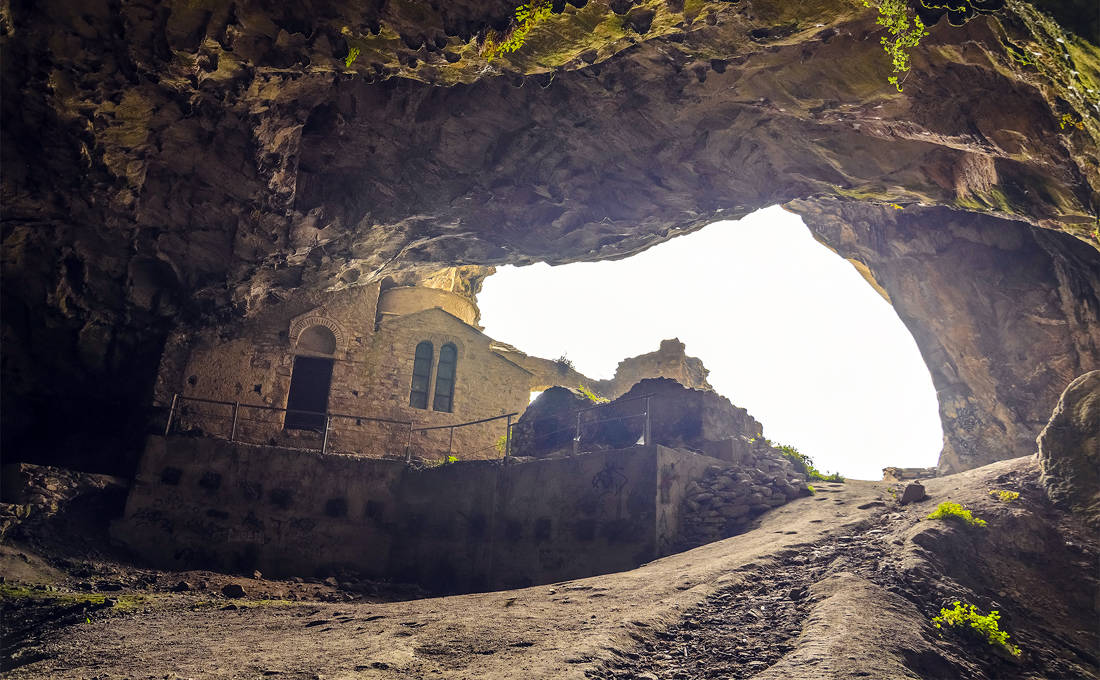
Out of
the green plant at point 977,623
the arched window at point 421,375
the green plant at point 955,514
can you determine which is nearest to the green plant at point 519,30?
the green plant at point 977,623

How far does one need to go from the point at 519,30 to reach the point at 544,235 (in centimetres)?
782

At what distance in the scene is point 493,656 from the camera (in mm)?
7055

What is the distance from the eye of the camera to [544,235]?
17000 mm

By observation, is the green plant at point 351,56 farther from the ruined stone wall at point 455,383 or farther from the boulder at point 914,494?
the boulder at point 914,494

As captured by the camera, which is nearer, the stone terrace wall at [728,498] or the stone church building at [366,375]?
the stone terrace wall at [728,498]

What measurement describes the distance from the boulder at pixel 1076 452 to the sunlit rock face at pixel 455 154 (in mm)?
2225

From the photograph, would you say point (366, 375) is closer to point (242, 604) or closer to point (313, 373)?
point (313, 373)

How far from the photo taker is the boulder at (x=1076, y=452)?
30.0 feet

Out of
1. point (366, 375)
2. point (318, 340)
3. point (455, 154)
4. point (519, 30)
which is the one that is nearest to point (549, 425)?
point (366, 375)

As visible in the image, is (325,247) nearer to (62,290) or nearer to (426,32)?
(62,290)

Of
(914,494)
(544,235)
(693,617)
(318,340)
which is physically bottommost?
(693,617)

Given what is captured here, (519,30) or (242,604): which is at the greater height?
(519,30)

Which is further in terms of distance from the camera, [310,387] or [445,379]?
[445,379]

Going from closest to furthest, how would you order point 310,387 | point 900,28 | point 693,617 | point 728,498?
point 900,28 < point 693,617 < point 728,498 < point 310,387
